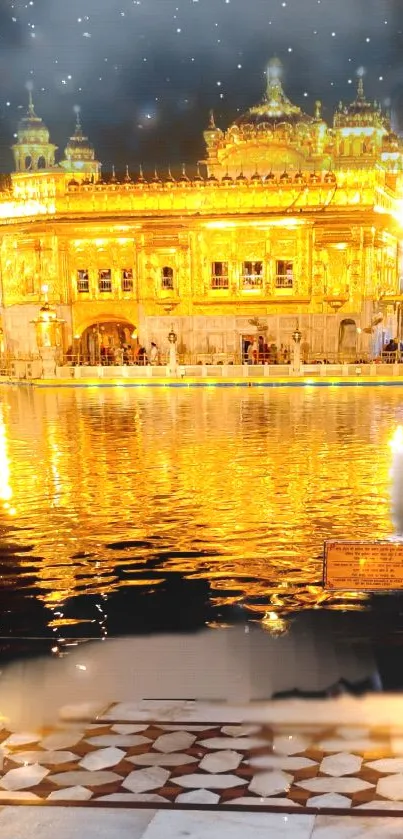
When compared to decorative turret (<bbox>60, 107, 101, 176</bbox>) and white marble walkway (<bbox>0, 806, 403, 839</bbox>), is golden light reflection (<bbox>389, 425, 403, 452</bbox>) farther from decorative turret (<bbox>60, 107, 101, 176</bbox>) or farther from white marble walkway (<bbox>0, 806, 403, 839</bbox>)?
decorative turret (<bbox>60, 107, 101, 176</bbox>)

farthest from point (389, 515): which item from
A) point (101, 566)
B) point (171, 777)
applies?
point (171, 777)

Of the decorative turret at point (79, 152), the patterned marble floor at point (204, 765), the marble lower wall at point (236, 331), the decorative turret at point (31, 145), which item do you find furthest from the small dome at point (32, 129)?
the patterned marble floor at point (204, 765)

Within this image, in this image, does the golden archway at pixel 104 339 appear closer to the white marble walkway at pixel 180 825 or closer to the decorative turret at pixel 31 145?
the decorative turret at pixel 31 145

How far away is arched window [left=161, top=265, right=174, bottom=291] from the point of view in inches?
1599

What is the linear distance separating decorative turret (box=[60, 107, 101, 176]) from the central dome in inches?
363

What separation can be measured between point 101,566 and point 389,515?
10.3ft

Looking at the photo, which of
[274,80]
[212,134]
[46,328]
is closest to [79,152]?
[212,134]

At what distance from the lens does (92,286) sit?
41281 mm

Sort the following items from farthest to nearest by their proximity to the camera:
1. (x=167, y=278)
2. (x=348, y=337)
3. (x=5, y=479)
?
(x=167, y=278) → (x=348, y=337) → (x=5, y=479)

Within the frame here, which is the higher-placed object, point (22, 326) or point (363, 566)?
point (22, 326)

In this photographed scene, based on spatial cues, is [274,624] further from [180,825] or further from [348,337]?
[348,337]

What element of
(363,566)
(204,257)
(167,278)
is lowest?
(363,566)

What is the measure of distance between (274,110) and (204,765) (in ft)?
152

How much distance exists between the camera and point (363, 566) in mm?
6066
